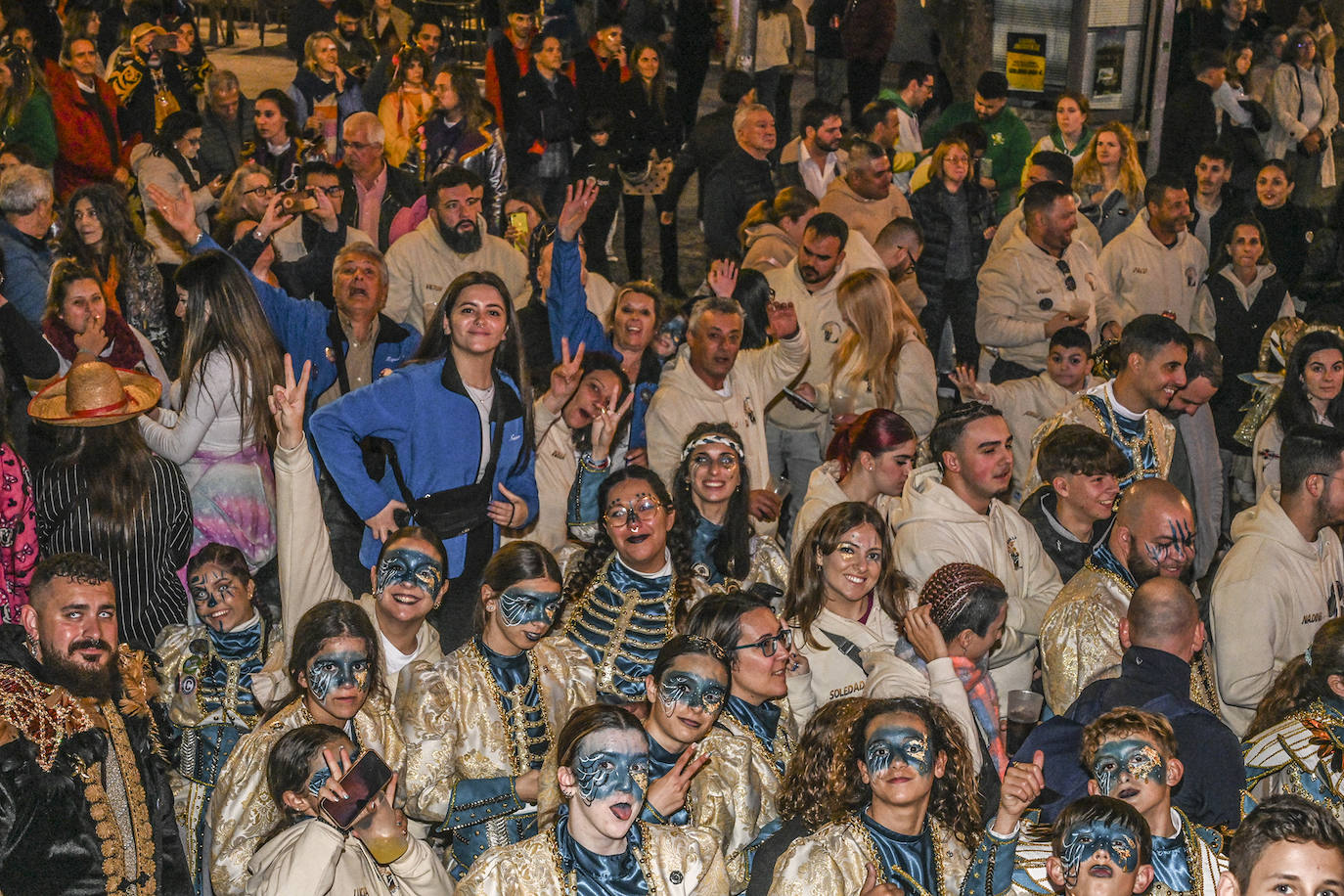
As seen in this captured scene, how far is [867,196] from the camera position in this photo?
34.5 ft

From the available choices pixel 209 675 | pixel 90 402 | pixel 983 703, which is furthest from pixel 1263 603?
pixel 90 402

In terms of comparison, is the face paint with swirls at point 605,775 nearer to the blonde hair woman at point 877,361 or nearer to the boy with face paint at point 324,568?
the boy with face paint at point 324,568

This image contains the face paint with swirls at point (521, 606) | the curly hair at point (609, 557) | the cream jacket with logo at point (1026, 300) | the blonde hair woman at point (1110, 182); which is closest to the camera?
the face paint with swirls at point (521, 606)

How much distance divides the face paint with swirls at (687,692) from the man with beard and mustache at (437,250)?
4.13 meters

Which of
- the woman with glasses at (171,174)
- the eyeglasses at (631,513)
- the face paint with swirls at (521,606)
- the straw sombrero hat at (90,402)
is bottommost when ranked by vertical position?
the face paint with swirls at (521,606)

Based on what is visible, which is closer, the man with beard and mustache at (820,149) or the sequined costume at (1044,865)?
the sequined costume at (1044,865)

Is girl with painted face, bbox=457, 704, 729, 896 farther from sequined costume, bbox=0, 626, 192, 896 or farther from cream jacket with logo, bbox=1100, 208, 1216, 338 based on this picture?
cream jacket with logo, bbox=1100, 208, 1216, 338

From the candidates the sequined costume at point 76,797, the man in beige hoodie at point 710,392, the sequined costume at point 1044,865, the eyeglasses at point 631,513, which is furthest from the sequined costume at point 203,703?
the sequined costume at point 1044,865

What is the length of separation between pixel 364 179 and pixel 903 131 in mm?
4523

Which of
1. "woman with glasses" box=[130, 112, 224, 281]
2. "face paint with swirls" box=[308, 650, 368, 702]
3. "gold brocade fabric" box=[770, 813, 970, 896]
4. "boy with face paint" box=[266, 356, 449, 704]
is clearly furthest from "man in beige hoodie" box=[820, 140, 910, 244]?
"gold brocade fabric" box=[770, 813, 970, 896]

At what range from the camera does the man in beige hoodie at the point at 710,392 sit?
7562 mm

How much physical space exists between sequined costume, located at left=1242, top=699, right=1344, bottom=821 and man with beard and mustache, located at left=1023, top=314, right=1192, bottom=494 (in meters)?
2.29

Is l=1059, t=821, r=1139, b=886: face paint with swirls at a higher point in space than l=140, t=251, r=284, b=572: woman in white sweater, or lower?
lower

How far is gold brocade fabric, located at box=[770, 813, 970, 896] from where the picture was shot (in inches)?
187
